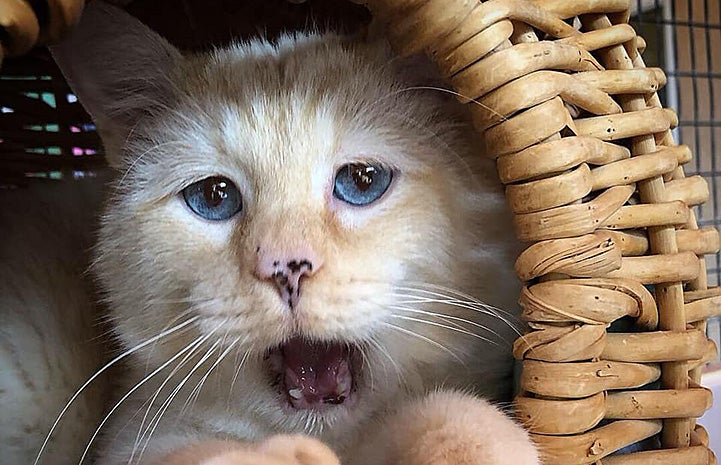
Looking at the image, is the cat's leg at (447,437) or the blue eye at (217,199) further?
the blue eye at (217,199)

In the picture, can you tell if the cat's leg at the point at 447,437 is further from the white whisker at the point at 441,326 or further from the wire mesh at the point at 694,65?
the wire mesh at the point at 694,65

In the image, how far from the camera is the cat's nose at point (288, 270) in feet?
2.79

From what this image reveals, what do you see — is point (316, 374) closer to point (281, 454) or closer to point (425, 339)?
point (425, 339)

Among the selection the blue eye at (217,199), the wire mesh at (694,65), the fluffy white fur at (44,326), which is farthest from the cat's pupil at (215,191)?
the wire mesh at (694,65)

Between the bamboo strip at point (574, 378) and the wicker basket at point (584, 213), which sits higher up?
the wicker basket at point (584, 213)

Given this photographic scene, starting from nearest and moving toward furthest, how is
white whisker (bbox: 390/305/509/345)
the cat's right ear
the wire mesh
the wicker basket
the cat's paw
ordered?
the cat's paw, the wicker basket, white whisker (bbox: 390/305/509/345), the cat's right ear, the wire mesh

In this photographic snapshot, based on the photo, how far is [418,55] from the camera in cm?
102

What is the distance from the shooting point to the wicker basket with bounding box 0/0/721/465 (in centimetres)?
82

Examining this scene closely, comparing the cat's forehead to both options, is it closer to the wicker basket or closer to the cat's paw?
the wicker basket

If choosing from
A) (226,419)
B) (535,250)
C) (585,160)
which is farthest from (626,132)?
(226,419)

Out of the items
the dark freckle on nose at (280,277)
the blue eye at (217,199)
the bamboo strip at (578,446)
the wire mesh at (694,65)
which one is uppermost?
the wire mesh at (694,65)

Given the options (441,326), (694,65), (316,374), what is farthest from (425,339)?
(694,65)

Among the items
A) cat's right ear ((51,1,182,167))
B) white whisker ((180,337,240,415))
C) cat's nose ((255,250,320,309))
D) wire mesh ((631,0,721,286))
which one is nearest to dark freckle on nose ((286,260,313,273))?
cat's nose ((255,250,320,309))

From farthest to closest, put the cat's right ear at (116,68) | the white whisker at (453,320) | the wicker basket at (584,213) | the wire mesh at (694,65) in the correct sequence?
the wire mesh at (694,65) → the cat's right ear at (116,68) → the white whisker at (453,320) → the wicker basket at (584,213)
